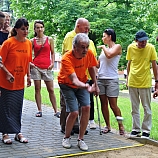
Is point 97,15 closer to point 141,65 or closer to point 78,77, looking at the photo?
point 141,65

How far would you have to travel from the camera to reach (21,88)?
5.17 meters

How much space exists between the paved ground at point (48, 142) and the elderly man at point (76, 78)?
236 millimetres

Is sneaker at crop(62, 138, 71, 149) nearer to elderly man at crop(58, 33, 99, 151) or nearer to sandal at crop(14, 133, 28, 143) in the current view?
elderly man at crop(58, 33, 99, 151)

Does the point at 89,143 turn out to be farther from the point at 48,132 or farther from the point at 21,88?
the point at 21,88

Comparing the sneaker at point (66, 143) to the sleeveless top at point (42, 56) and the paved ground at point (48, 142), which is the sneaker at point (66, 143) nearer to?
the paved ground at point (48, 142)

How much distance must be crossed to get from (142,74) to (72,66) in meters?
1.53

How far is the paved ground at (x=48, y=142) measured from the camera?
468 cm

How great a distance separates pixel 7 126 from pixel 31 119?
1995 mm

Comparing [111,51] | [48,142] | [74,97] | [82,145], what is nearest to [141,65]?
[111,51]

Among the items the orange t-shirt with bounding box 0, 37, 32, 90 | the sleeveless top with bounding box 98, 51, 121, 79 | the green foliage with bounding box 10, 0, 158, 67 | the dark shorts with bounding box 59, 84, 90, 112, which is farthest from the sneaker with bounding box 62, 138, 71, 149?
the green foliage with bounding box 10, 0, 158, 67

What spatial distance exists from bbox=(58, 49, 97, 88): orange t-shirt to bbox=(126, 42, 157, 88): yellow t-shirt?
1060 millimetres

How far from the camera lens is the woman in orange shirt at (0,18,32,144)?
497cm

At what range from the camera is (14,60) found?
4.98 m

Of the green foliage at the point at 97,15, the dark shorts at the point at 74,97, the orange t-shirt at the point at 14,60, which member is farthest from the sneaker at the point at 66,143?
the green foliage at the point at 97,15
